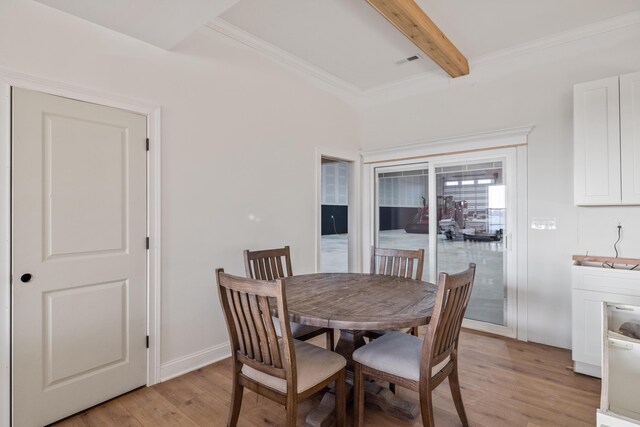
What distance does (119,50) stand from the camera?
234 cm

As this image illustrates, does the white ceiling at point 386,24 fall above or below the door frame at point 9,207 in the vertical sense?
above

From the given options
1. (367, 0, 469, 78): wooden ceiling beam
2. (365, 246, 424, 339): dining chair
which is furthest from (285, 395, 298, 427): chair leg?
(367, 0, 469, 78): wooden ceiling beam

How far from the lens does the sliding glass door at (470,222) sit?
3469mm

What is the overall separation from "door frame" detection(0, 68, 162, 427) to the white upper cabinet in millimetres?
3467

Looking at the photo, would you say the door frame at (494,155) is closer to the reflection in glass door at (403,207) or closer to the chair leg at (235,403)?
the reflection in glass door at (403,207)

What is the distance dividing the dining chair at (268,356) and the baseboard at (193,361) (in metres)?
1.01

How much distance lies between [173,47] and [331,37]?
4.65 feet

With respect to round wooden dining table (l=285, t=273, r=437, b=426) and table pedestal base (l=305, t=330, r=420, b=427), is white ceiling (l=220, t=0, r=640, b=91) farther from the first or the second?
table pedestal base (l=305, t=330, r=420, b=427)

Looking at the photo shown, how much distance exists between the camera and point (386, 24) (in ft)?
9.50

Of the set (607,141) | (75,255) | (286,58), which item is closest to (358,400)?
(75,255)

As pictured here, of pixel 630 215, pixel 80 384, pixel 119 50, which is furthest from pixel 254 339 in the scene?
pixel 630 215

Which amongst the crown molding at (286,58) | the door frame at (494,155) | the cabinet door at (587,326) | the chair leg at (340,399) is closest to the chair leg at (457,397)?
the chair leg at (340,399)

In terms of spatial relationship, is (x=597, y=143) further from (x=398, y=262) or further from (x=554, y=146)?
(x=398, y=262)

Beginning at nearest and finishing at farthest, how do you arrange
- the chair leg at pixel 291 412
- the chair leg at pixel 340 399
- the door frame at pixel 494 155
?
the chair leg at pixel 291 412 → the chair leg at pixel 340 399 → the door frame at pixel 494 155
